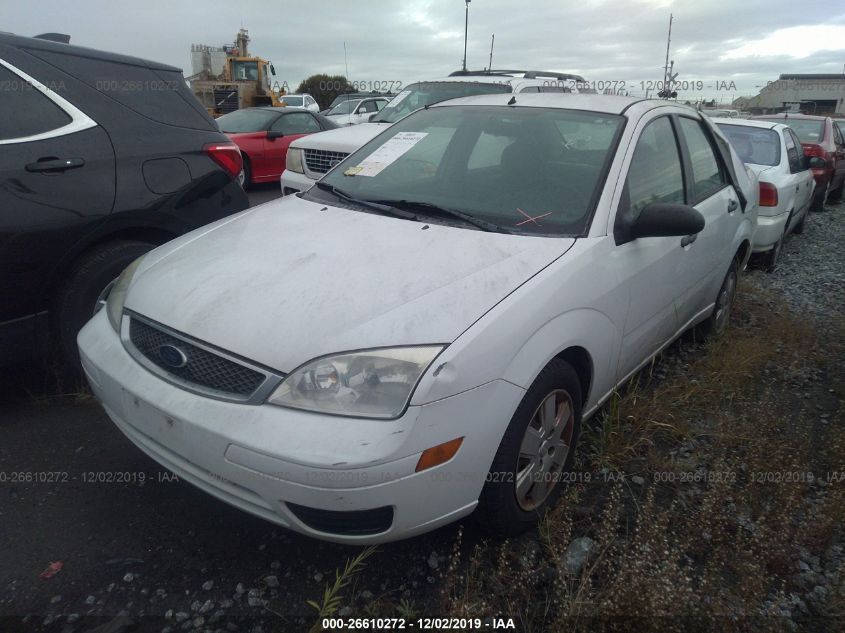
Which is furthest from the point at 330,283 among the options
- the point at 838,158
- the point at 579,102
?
the point at 838,158

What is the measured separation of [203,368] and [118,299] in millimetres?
751

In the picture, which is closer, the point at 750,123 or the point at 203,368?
the point at 203,368

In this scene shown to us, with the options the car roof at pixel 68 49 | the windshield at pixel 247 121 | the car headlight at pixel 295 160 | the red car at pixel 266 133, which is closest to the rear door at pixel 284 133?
the red car at pixel 266 133

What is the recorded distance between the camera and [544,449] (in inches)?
91.4

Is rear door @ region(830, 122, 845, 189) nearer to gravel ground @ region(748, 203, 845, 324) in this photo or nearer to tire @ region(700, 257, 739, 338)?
gravel ground @ region(748, 203, 845, 324)

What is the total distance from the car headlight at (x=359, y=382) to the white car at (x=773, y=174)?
5.00 meters

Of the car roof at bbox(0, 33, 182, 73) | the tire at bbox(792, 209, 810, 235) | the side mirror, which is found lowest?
the tire at bbox(792, 209, 810, 235)

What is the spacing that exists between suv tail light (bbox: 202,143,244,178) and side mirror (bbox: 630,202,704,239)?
2378 millimetres

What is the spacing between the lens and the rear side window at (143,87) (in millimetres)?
3238

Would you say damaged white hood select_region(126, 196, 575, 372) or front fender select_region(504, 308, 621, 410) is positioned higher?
damaged white hood select_region(126, 196, 575, 372)

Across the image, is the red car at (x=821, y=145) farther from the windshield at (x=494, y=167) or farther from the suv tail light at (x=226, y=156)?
the suv tail light at (x=226, y=156)

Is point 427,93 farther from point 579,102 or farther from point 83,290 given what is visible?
point 83,290

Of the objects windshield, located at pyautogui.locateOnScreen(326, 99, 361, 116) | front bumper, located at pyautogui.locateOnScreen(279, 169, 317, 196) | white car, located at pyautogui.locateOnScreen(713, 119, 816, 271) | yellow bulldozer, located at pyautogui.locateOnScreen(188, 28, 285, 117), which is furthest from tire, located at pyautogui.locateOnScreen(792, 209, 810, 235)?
yellow bulldozer, located at pyautogui.locateOnScreen(188, 28, 285, 117)

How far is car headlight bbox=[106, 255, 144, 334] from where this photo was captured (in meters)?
2.40
